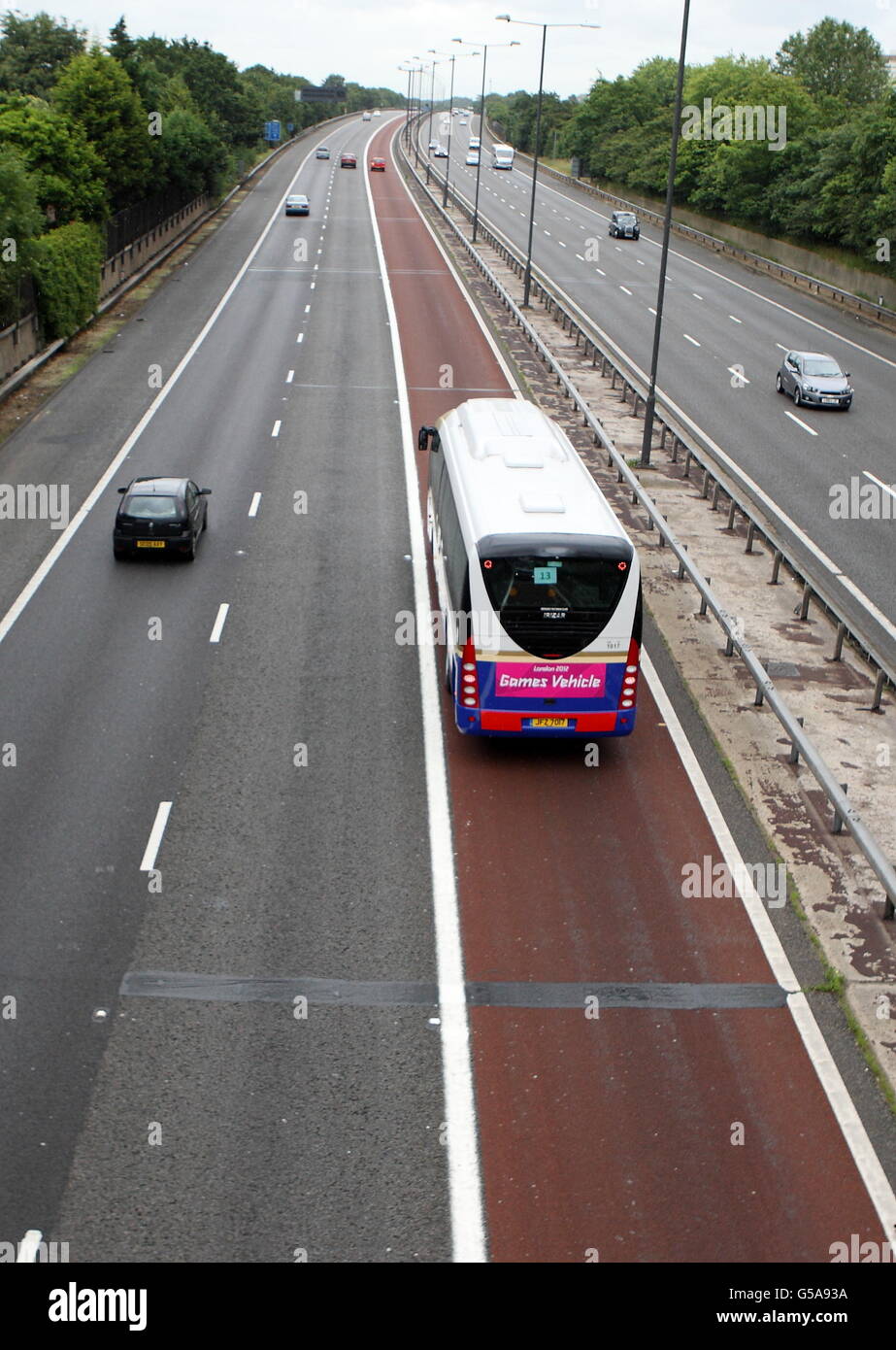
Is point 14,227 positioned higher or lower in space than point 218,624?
higher

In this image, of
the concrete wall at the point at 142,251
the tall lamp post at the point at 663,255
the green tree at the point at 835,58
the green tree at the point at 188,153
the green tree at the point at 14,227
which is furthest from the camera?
the green tree at the point at 835,58

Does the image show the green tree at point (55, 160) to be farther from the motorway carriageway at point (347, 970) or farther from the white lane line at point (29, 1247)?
the white lane line at point (29, 1247)

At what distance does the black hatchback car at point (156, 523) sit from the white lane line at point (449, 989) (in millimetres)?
4437

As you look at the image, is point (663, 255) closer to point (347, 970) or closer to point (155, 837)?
point (155, 837)

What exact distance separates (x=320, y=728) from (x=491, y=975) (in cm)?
601

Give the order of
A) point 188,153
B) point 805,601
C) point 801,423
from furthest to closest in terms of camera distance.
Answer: point 188,153 → point 801,423 → point 805,601

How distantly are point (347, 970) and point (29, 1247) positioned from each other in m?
4.11

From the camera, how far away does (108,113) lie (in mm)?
58031

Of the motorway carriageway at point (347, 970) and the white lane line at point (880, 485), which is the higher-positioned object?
the white lane line at point (880, 485)

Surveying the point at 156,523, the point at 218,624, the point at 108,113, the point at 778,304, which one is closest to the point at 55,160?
the point at 108,113

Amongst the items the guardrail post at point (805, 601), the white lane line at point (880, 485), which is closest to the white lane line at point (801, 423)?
the white lane line at point (880, 485)

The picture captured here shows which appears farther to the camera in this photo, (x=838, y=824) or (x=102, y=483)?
(x=102, y=483)

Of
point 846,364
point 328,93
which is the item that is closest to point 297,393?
point 846,364

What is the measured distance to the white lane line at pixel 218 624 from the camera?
20953 mm
